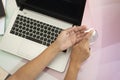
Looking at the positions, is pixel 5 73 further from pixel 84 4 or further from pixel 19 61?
pixel 84 4

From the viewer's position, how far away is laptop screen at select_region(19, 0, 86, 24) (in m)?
0.98

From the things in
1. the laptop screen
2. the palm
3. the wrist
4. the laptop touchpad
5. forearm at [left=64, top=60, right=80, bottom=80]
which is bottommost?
forearm at [left=64, top=60, right=80, bottom=80]

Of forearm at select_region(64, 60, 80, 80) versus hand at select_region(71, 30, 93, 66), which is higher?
hand at select_region(71, 30, 93, 66)

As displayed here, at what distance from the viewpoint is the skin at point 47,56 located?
3.16 ft

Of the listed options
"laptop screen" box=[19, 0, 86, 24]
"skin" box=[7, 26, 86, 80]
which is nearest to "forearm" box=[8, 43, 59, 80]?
"skin" box=[7, 26, 86, 80]

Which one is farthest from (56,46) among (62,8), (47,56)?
(62,8)

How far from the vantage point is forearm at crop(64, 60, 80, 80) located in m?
0.95

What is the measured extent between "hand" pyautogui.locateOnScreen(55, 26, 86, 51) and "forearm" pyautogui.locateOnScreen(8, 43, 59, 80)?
27 millimetres

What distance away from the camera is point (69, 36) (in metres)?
0.97

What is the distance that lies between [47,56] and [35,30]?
0.43ft

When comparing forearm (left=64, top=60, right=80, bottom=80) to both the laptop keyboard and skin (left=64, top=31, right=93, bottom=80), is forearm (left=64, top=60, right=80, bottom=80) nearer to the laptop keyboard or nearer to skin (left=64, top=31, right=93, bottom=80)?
skin (left=64, top=31, right=93, bottom=80)

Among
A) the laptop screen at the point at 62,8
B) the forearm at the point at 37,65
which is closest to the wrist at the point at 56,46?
the forearm at the point at 37,65

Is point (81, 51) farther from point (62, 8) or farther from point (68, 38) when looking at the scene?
point (62, 8)

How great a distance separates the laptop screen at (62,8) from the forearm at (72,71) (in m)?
0.18
